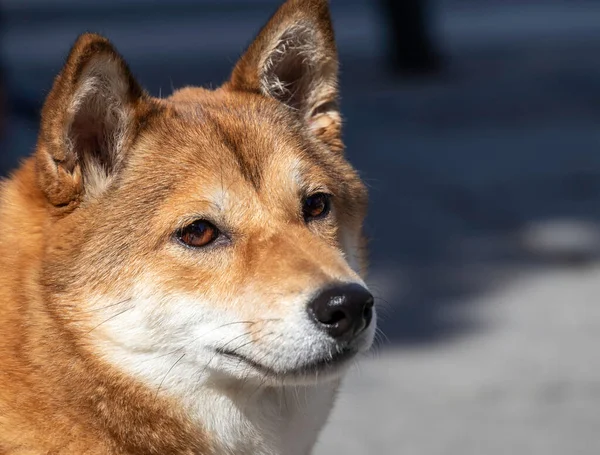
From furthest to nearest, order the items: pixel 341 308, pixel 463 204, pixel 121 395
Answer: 1. pixel 463 204
2. pixel 121 395
3. pixel 341 308

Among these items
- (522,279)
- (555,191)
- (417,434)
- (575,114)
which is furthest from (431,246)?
(575,114)

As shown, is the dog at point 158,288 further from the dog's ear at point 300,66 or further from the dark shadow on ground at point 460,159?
→ the dark shadow on ground at point 460,159

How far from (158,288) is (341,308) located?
0.60 meters

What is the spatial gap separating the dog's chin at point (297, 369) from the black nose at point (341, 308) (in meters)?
0.08

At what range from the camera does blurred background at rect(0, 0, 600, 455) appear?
6.66 meters

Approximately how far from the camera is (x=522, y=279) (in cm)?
853

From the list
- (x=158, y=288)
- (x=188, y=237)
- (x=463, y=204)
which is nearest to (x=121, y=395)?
(x=158, y=288)

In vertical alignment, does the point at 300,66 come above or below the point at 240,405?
above

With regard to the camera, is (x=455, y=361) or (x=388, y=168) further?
(x=388, y=168)

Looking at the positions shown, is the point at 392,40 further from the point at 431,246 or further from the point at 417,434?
the point at 417,434

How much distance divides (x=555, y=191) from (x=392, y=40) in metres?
5.28

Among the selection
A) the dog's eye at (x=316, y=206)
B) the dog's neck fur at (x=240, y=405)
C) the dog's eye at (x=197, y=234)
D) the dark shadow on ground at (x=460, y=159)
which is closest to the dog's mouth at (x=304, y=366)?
the dog's neck fur at (x=240, y=405)

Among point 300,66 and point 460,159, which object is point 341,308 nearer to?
point 300,66

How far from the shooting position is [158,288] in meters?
3.36
